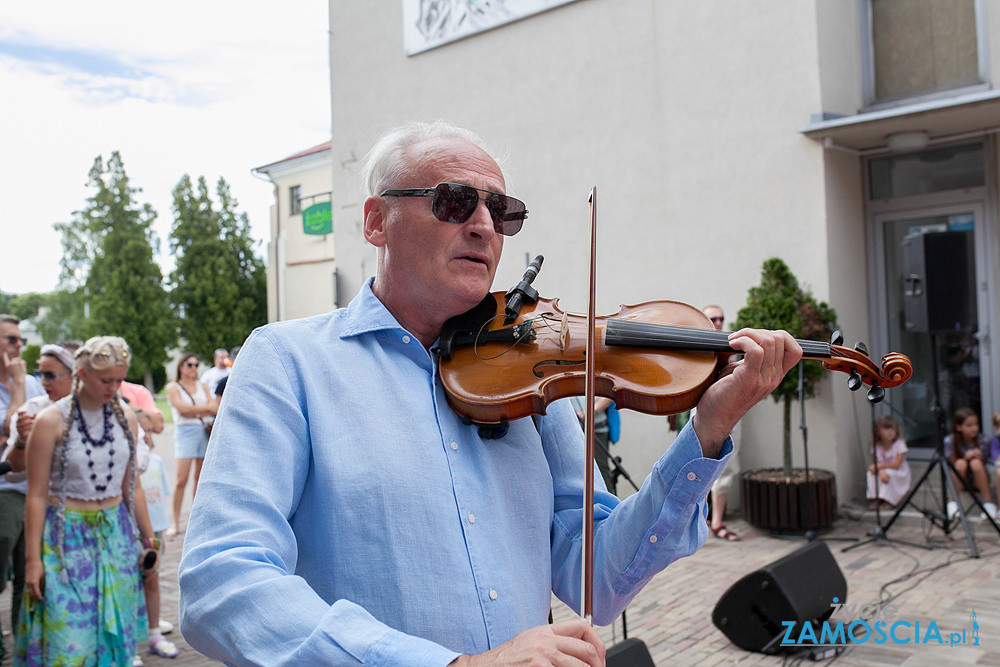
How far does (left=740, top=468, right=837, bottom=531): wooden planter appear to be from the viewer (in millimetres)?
7359

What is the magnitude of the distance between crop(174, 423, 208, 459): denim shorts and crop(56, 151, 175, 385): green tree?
3176 centimetres

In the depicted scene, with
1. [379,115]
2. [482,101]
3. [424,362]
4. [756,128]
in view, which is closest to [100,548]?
[424,362]

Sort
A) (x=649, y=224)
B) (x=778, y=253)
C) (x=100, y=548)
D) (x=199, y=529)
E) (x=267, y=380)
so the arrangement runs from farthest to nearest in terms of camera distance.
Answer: (x=649, y=224) → (x=778, y=253) → (x=100, y=548) → (x=267, y=380) → (x=199, y=529)

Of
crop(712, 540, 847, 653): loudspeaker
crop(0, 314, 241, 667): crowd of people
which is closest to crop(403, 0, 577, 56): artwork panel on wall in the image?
crop(712, 540, 847, 653): loudspeaker

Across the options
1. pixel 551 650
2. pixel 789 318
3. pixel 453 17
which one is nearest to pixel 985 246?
pixel 789 318

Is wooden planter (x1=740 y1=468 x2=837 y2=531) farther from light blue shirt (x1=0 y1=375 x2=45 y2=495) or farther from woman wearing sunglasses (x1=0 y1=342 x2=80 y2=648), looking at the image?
light blue shirt (x1=0 y1=375 x2=45 y2=495)

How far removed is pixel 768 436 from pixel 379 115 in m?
7.36

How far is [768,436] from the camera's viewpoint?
8.36 meters

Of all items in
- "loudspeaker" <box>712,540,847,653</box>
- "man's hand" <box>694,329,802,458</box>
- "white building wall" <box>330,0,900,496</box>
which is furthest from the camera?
"white building wall" <box>330,0,900,496</box>

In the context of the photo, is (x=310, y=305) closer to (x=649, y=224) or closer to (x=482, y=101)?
(x=482, y=101)

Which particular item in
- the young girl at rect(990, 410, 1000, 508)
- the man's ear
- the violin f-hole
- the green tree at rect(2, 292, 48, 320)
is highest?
the green tree at rect(2, 292, 48, 320)

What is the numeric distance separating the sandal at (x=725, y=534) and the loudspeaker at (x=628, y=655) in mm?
4666

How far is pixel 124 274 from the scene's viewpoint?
129 feet

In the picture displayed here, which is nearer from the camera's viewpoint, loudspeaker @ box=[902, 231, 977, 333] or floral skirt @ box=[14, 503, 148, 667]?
floral skirt @ box=[14, 503, 148, 667]
